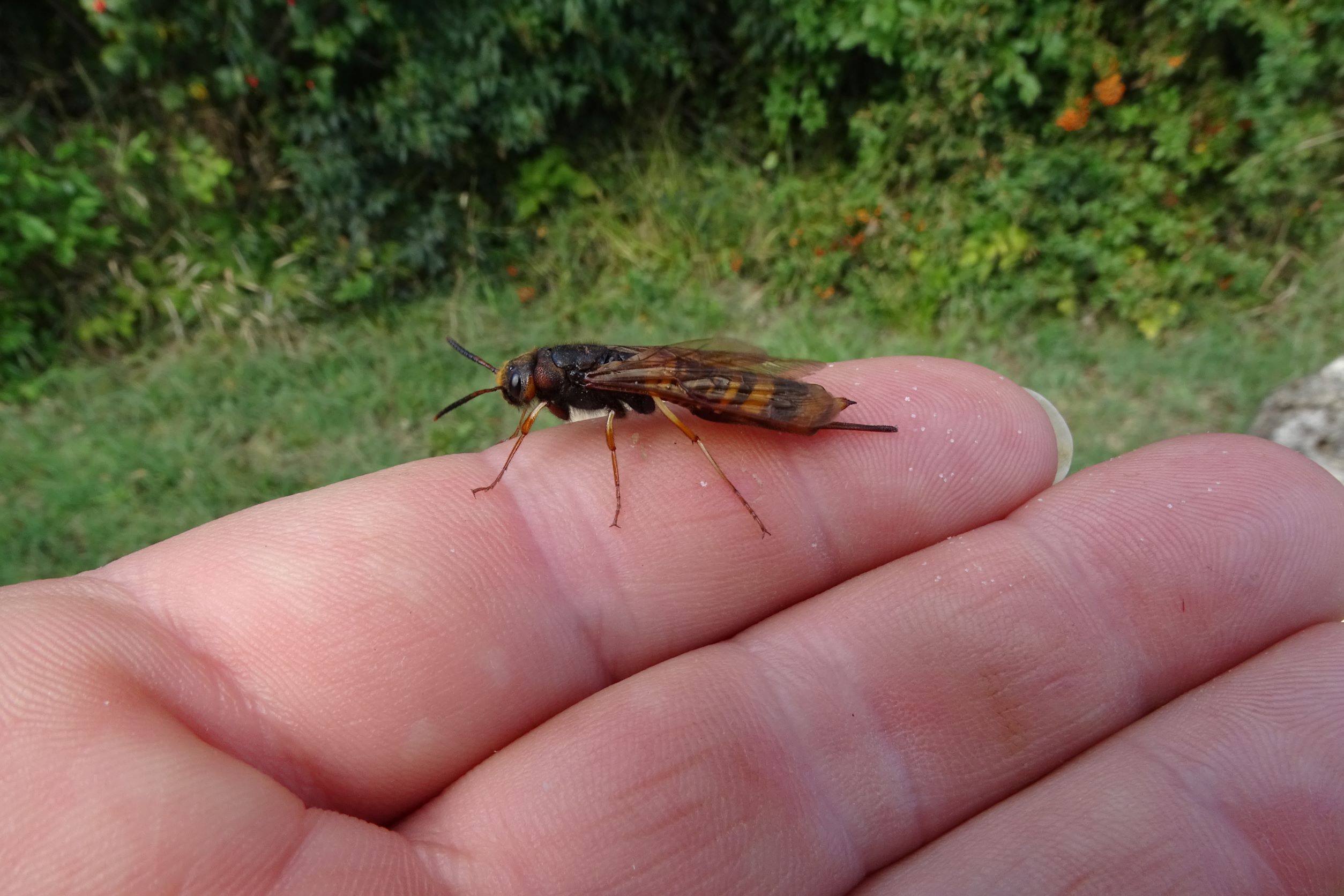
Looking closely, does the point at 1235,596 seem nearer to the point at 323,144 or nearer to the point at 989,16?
the point at 989,16

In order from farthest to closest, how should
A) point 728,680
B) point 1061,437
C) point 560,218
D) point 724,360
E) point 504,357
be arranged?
point 560,218 < point 504,357 < point 724,360 < point 1061,437 < point 728,680

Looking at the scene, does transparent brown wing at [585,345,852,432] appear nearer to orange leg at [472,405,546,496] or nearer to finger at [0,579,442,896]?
orange leg at [472,405,546,496]

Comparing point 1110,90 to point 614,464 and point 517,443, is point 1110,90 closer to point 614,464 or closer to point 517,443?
point 614,464

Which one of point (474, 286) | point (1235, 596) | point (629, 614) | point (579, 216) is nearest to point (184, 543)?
point (629, 614)

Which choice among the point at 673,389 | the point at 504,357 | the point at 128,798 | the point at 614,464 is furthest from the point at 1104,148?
the point at 128,798

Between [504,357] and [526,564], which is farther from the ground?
[526,564]

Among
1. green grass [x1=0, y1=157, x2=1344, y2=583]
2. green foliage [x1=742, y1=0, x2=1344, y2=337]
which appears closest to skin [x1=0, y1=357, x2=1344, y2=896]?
green grass [x1=0, y1=157, x2=1344, y2=583]

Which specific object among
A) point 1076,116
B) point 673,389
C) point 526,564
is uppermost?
point 1076,116
